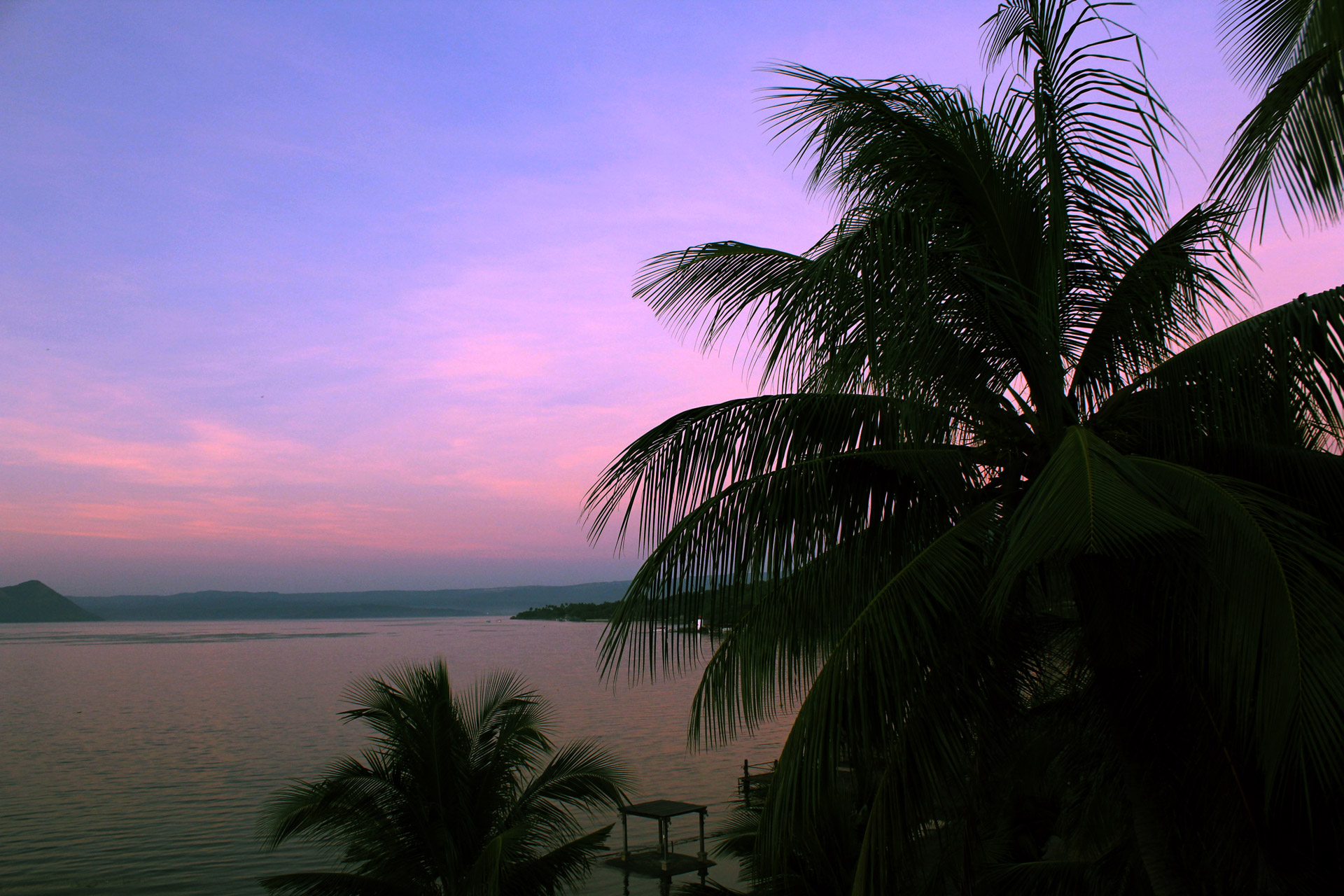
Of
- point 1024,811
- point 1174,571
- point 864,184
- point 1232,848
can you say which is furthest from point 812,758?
point 1024,811

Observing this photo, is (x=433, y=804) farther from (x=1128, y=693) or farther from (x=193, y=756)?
(x=193, y=756)

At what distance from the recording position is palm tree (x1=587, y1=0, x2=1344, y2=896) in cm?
471

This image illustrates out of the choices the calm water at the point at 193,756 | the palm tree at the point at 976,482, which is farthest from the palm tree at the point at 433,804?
the calm water at the point at 193,756

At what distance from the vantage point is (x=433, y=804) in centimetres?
1216

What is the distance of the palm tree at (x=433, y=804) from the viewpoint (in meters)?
11.8

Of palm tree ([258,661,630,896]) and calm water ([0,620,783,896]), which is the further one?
calm water ([0,620,783,896])

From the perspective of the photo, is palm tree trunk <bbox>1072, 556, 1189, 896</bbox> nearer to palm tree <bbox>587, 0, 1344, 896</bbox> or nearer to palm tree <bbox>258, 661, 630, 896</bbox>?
palm tree <bbox>587, 0, 1344, 896</bbox>

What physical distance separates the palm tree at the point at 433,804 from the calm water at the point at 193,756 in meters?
16.3

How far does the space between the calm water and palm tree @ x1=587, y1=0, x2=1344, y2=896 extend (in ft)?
80.0

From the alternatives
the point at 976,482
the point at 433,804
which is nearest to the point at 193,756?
the point at 433,804

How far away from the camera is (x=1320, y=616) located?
149 inches

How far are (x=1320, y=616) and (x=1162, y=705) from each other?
1.69 metres

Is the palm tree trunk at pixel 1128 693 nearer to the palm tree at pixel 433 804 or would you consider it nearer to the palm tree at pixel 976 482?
the palm tree at pixel 976 482

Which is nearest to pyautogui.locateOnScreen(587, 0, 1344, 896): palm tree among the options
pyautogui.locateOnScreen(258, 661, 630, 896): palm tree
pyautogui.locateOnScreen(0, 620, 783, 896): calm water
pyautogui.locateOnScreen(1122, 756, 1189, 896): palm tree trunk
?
pyautogui.locateOnScreen(1122, 756, 1189, 896): palm tree trunk
